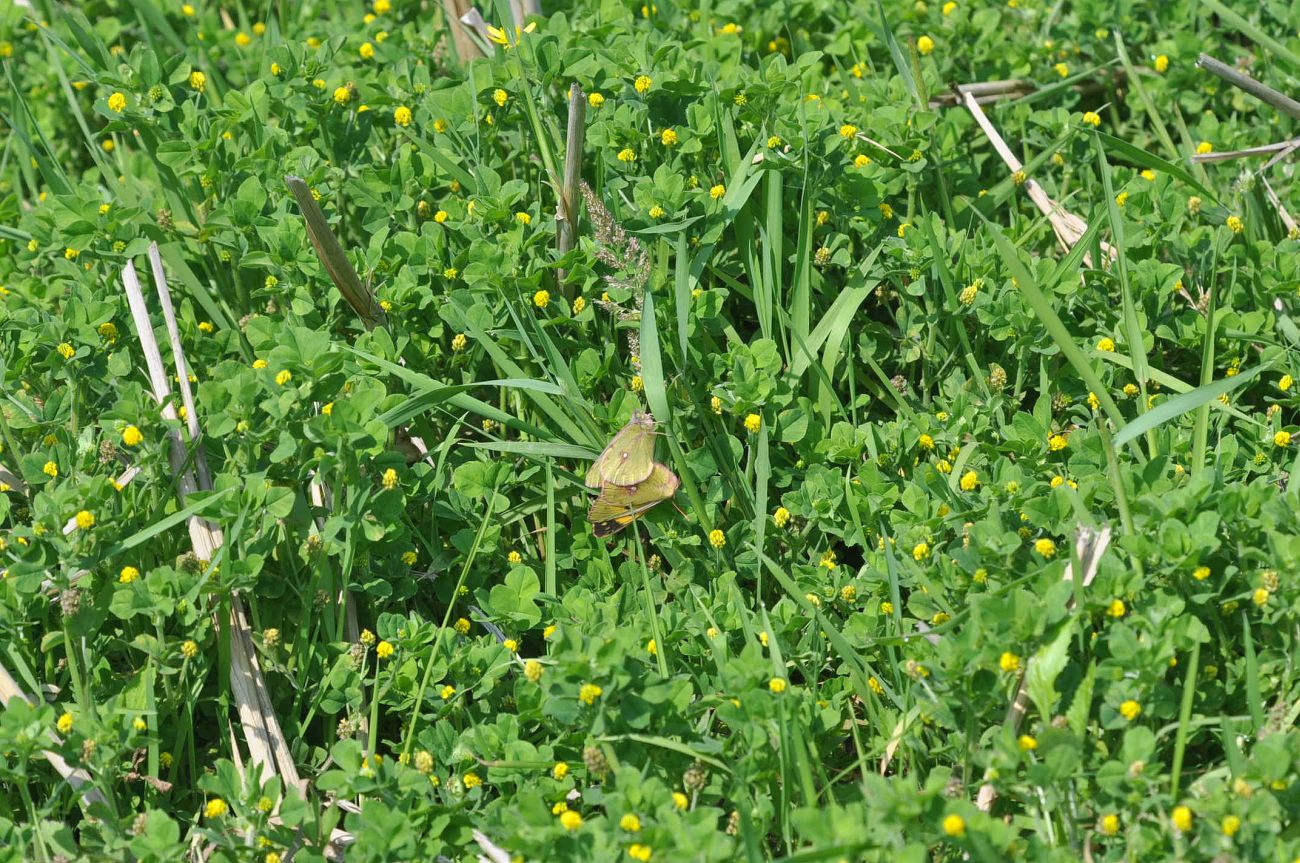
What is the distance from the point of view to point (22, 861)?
265cm

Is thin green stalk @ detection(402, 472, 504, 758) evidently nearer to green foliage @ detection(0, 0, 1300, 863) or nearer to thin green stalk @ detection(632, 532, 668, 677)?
green foliage @ detection(0, 0, 1300, 863)

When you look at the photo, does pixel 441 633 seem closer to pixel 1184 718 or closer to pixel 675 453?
pixel 675 453

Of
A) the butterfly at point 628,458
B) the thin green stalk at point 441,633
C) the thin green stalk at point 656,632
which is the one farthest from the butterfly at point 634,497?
the thin green stalk at point 441,633

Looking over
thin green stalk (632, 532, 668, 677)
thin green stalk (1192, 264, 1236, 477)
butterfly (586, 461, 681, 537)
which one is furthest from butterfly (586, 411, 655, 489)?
thin green stalk (1192, 264, 1236, 477)

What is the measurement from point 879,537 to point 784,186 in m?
1.14

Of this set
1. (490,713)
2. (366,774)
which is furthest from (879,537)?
A: (366,774)

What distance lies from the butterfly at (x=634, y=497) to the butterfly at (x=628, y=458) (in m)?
0.02

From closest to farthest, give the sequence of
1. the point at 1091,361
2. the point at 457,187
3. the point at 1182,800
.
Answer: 1. the point at 1182,800
2. the point at 1091,361
3. the point at 457,187

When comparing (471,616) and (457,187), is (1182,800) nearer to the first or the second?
(471,616)

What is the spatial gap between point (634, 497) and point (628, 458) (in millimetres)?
103

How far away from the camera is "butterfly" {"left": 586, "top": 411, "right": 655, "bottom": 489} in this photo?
10.5 ft

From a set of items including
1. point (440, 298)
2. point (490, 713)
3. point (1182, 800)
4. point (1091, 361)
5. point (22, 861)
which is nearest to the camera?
point (1182, 800)

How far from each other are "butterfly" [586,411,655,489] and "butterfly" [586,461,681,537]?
2 centimetres

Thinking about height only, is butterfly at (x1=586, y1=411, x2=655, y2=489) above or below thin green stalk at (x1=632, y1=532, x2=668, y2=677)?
above
